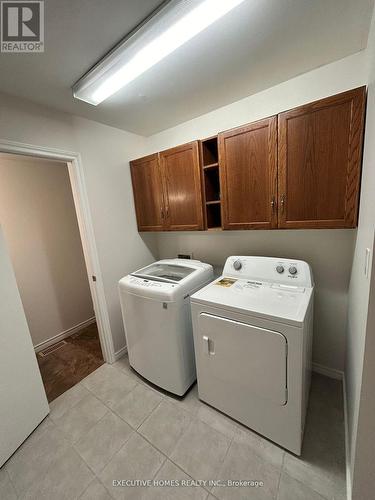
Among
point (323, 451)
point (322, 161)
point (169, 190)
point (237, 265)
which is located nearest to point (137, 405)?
point (323, 451)

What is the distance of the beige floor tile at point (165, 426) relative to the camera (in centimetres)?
142

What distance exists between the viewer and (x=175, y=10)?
91cm

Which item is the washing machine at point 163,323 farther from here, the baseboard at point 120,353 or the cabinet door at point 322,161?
the cabinet door at point 322,161

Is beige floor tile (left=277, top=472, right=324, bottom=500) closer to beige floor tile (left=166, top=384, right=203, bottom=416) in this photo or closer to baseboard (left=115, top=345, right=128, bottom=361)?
beige floor tile (left=166, top=384, right=203, bottom=416)

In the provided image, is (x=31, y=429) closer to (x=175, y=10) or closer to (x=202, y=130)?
(x=175, y=10)

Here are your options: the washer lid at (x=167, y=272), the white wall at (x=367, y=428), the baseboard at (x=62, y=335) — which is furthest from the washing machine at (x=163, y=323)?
the baseboard at (x=62, y=335)

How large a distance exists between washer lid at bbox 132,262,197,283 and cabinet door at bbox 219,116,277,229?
1.97 feet

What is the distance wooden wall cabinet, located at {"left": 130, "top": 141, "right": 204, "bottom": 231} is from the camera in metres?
1.82

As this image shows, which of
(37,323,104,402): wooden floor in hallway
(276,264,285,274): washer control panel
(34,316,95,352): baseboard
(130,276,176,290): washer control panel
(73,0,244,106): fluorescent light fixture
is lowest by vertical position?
(37,323,104,402): wooden floor in hallway

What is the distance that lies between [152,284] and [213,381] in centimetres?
86

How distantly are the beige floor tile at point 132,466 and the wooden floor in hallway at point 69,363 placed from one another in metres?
0.91

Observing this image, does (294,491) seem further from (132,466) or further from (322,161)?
(322,161)

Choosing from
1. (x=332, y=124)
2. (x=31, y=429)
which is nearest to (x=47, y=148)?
(x=332, y=124)

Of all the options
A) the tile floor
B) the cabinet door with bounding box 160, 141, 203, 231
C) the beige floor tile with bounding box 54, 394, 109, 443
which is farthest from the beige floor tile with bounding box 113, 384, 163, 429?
the cabinet door with bounding box 160, 141, 203, 231
